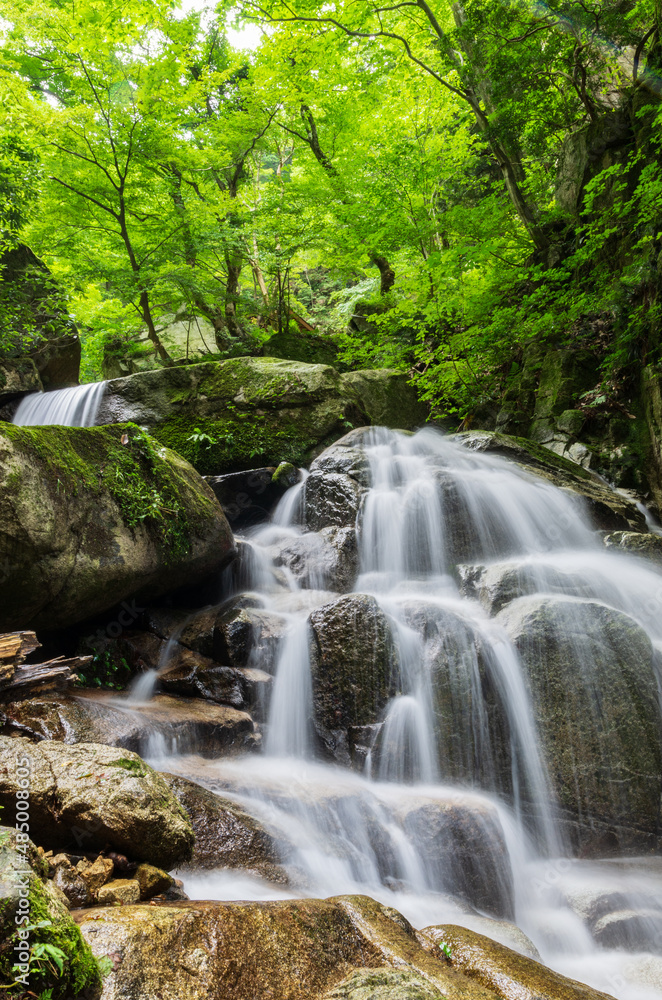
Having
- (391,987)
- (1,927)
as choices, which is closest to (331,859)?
(391,987)

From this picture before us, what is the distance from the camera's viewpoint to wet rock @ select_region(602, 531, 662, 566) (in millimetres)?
6277

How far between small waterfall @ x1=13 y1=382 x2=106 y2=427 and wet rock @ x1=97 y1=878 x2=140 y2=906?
9.02 metres

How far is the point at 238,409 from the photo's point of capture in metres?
10.6

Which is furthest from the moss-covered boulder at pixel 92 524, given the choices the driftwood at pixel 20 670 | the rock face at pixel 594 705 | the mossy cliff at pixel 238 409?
the rock face at pixel 594 705

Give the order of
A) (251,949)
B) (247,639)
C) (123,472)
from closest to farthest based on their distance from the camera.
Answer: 1. (251,949)
2. (123,472)
3. (247,639)

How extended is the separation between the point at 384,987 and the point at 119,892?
131 cm

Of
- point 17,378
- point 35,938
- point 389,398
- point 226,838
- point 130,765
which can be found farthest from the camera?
point 389,398

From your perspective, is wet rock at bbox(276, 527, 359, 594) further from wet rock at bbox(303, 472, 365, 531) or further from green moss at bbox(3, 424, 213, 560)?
green moss at bbox(3, 424, 213, 560)

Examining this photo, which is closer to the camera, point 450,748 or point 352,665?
point 450,748

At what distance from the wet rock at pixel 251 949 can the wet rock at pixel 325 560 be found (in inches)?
192

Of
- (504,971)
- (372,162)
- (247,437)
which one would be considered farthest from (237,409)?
(504,971)

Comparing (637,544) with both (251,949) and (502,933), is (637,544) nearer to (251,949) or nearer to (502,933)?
(502,933)

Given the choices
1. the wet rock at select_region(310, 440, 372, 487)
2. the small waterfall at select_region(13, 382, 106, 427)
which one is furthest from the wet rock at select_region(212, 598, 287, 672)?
the small waterfall at select_region(13, 382, 106, 427)

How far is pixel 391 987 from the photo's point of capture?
183cm
